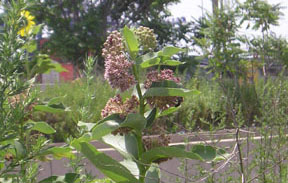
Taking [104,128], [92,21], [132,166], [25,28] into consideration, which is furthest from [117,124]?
[92,21]

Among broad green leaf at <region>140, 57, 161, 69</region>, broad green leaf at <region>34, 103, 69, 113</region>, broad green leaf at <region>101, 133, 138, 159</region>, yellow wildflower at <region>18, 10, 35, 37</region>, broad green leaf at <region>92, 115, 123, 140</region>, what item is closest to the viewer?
yellow wildflower at <region>18, 10, 35, 37</region>

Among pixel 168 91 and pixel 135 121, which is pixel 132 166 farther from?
pixel 168 91

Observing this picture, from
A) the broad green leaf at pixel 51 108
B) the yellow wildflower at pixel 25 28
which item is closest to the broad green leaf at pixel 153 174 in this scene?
the broad green leaf at pixel 51 108

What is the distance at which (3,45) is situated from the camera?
1054mm

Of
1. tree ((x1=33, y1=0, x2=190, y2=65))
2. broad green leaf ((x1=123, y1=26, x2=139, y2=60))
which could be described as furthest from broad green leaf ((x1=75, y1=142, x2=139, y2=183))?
tree ((x1=33, y1=0, x2=190, y2=65))

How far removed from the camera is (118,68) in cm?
148

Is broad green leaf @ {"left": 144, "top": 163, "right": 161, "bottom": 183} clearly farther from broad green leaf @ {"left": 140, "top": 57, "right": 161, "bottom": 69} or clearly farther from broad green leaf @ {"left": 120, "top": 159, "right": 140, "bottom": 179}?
broad green leaf @ {"left": 140, "top": 57, "right": 161, "bottom": 69}

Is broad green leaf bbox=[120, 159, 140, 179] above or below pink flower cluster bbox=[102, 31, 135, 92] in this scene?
below

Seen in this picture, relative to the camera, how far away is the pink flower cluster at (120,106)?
1.49 meters

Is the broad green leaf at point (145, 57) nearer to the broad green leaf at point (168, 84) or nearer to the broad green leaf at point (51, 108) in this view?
the broad green leaf at point (168, 84)

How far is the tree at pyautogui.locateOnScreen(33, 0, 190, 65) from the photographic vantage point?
15219 mm

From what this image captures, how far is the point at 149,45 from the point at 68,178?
574 millimetres

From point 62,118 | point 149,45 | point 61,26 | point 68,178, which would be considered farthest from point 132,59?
point 61,26

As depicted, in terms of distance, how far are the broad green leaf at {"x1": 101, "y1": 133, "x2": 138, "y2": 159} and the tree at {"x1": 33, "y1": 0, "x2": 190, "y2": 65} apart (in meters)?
13.5
